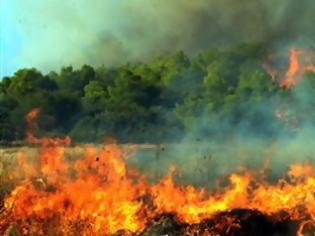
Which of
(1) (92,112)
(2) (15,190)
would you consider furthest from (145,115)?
(2) (15,190)

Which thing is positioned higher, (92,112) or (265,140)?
(92,112)

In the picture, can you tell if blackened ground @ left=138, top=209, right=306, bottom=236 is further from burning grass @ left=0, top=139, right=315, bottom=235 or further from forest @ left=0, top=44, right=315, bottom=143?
forest @ left=0, top=44, right=315, bottom=143

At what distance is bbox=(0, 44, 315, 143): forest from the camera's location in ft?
91.1

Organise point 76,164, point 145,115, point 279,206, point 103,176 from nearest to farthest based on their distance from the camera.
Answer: point 279,206 → point 103,176 → point 76,164 → point 145,115

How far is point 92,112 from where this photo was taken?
111 feet

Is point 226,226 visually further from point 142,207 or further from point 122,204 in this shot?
point 122,204

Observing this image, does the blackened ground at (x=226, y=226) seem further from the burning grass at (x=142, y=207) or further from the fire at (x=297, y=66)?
the fire at (x=297, y=66)

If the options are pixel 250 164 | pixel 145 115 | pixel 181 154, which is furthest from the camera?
→ pixel 145 115

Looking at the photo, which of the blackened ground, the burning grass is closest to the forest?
the burning grass

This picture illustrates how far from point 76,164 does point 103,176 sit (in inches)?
97.2

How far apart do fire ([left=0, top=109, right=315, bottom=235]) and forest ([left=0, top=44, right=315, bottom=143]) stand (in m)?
9.97

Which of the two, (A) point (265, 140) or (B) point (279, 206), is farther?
(A) point (265, 140)

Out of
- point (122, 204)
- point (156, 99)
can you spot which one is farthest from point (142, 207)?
point (156, 99)

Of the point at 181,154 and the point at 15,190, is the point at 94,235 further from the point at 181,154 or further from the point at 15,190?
the point at 181,154
